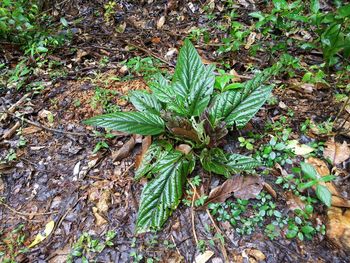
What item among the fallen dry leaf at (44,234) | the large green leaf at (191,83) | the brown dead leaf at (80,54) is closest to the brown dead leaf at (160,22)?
the brown dead leaf at (80,54)

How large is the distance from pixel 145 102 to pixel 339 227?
1.27 meters

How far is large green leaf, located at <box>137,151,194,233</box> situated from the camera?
5.39 feet

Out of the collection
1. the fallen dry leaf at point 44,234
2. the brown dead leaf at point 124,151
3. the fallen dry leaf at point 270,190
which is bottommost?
the fallen dry leaf at point 44,234

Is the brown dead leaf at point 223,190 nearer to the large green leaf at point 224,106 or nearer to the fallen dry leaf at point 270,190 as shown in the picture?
the fallen dry leaf at point 270,190

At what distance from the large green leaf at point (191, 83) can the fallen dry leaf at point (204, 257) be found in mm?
768

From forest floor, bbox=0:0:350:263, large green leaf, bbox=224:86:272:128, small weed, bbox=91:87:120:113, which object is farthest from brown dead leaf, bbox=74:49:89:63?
large green leaf, bbox=224:86:272:128

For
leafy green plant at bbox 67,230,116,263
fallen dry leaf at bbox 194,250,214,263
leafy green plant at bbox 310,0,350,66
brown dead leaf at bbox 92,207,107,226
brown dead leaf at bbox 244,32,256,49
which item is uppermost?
leafy green plant at bbox 310,0,350,66

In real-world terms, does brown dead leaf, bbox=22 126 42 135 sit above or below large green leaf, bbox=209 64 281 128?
below

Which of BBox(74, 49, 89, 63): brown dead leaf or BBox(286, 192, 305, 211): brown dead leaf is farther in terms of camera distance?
BBox(74, 49, 89, 63): brown dead leaf

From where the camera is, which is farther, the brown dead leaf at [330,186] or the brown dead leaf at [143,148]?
the brown dead leaf at [143,148]

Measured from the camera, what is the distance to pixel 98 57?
2.86m

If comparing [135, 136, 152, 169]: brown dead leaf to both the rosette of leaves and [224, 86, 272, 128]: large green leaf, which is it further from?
[224, 86, 272, 128]: large green leaf

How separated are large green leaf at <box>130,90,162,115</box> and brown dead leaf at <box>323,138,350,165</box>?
102 cm

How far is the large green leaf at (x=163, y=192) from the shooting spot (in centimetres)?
164
